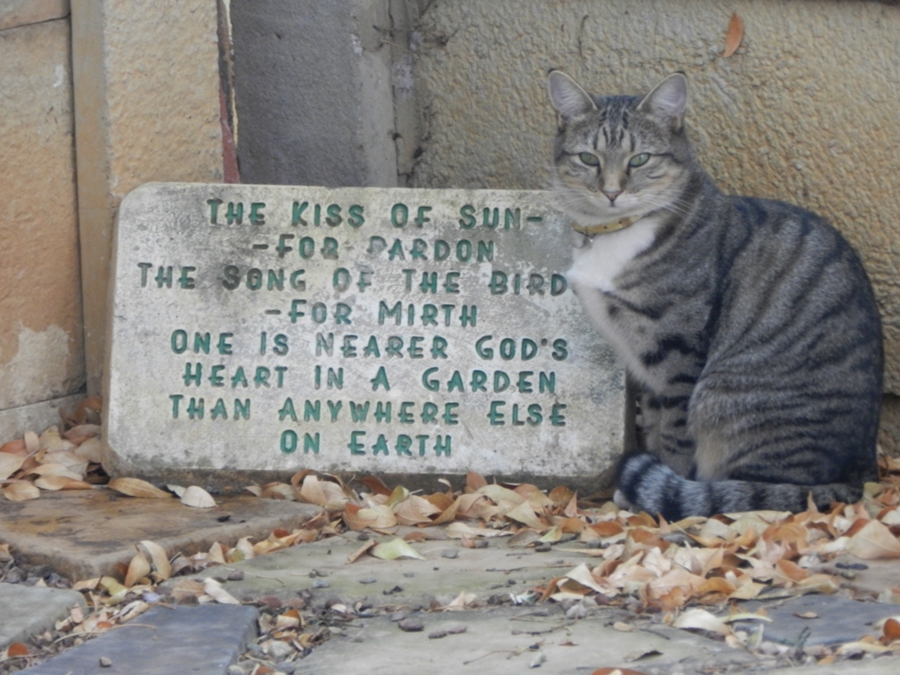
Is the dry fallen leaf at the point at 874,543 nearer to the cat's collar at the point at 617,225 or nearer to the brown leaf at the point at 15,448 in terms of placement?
the cat's collar at the point at 617,225

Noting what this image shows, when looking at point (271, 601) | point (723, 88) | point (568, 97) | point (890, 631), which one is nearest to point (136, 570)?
point (271, 601)

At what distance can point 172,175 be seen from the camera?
4.34 meters

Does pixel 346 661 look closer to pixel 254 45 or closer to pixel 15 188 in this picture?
pixel 15 188

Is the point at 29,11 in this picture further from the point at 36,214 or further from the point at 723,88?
the point at 723,88

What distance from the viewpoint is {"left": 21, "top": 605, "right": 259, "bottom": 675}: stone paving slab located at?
99.2 inches

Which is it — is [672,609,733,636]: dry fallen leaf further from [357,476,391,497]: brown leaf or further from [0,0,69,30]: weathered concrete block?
[0,0,69,30]: weathered concrete block

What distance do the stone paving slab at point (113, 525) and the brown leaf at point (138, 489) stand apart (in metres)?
0.03

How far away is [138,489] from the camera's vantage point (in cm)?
389

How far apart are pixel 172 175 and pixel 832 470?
248cm

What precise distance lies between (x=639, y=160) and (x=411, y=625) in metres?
1.76

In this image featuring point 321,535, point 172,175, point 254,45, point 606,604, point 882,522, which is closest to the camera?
point 606,604

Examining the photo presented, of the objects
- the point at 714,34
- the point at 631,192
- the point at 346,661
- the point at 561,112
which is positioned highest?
the point at 714,34

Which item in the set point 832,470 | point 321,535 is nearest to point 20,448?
point 321,535

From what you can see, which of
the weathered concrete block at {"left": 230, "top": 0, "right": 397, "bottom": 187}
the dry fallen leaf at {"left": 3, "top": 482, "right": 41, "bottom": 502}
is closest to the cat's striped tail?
the dry fallen leaf at {"left": 3, "top": 482, "right": 41, "bottom": 502}
